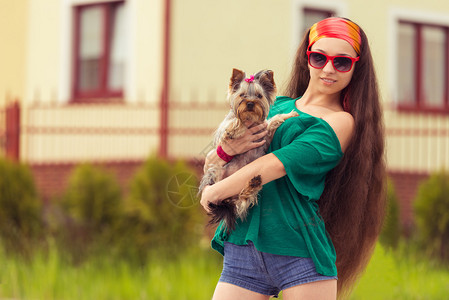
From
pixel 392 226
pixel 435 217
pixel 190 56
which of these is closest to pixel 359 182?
pixel 392 226

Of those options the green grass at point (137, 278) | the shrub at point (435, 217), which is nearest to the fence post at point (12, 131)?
the green grass at point (137, 278)

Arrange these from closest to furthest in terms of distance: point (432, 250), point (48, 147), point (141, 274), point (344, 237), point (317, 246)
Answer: point (317, 246) < point (344, 237) < point (141, 274) < point (432, 250) < point (48, 147)

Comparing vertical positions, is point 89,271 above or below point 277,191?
below

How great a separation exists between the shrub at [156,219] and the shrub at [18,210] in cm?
124

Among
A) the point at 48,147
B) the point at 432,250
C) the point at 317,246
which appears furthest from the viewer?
the point at 48,147

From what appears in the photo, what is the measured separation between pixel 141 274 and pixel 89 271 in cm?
66

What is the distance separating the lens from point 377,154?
3.27 metres

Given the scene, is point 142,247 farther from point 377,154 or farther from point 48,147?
point 377,154

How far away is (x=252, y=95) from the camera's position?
9.44 ft

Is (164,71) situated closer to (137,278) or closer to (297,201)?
(137,278)

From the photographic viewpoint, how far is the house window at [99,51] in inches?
496

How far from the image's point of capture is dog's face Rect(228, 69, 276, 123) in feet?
9.42

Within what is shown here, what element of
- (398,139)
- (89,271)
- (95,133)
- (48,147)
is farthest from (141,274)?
(398,139)

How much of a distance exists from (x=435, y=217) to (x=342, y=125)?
296 inches
